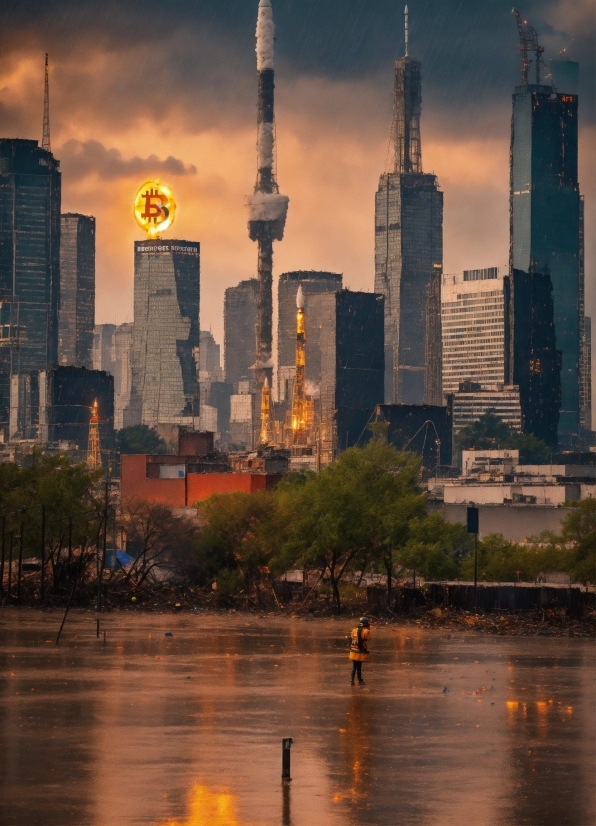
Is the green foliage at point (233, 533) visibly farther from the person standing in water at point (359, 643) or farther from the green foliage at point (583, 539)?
the person standing in water at point (359, 643)

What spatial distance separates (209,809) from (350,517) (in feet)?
180

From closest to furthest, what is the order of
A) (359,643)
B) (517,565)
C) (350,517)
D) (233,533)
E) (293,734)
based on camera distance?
(293,734) → (359,643) → (350,517) → (233,533) → (517,565)

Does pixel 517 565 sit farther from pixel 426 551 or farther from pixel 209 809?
pixel 209 809

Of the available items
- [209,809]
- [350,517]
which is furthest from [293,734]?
[350,517]

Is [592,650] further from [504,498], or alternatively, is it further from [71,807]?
[504,498]

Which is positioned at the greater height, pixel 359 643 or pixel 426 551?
pixel 426 551

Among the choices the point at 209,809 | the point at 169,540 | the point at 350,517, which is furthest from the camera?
the point at 169,540

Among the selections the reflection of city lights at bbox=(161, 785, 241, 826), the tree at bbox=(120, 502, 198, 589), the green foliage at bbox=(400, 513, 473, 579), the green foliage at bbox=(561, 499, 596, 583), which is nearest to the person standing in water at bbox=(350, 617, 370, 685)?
the reflection of city lights at bbox=(161, 785, 241, 826)

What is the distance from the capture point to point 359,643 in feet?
139

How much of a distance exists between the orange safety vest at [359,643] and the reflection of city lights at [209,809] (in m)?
14.9

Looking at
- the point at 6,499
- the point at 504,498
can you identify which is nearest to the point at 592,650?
the point at 6,499

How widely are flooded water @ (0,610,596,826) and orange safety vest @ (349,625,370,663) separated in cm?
85

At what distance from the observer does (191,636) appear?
2381 inches

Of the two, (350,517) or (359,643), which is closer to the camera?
(359,643)
